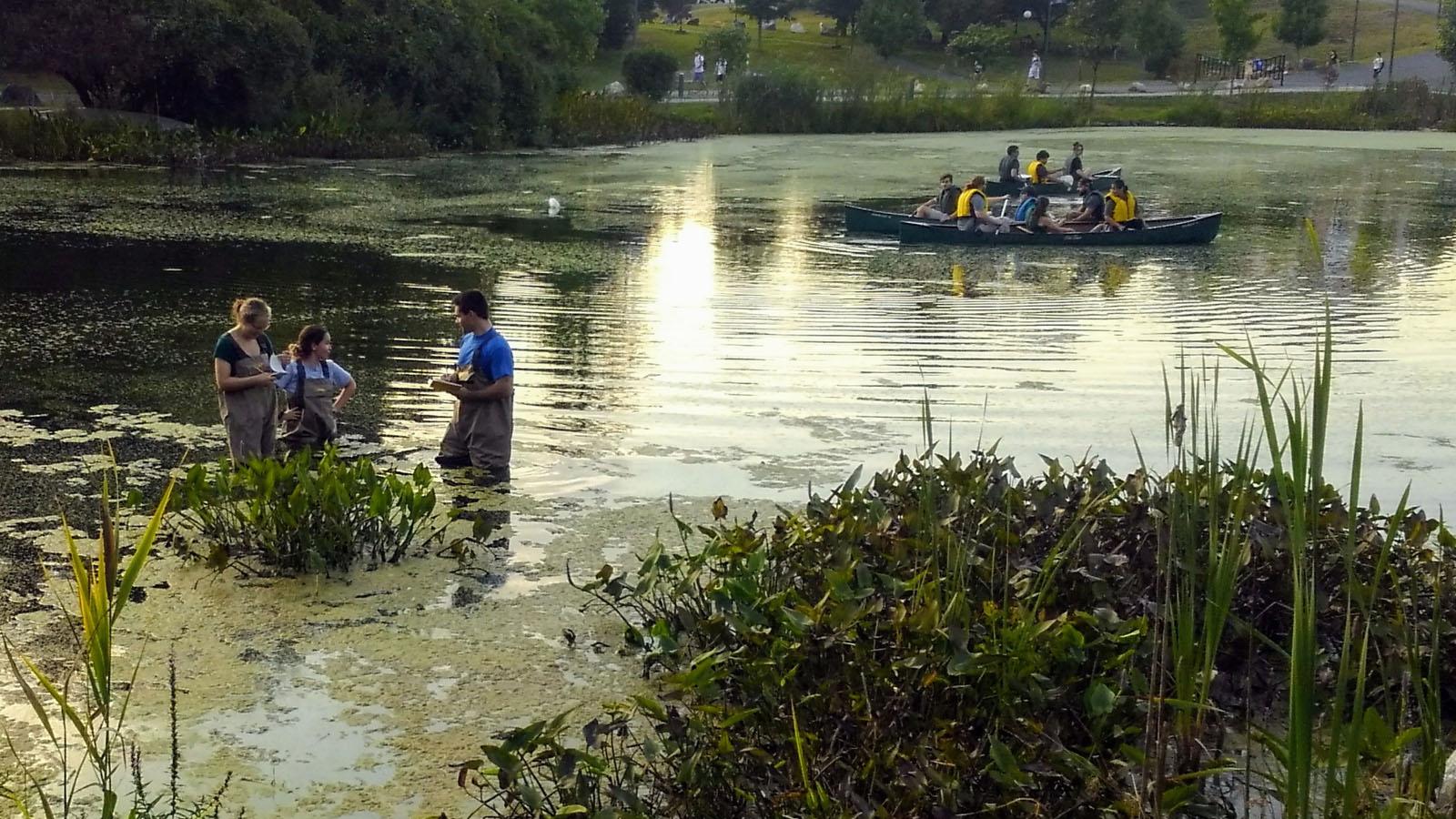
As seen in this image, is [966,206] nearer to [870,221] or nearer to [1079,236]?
[870,221]

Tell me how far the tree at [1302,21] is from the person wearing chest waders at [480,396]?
256 feet

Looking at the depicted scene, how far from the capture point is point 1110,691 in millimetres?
4367

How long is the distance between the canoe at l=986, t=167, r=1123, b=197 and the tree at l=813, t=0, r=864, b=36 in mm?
57777

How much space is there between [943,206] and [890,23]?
2269 inches

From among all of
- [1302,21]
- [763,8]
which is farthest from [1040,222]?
[763,8]

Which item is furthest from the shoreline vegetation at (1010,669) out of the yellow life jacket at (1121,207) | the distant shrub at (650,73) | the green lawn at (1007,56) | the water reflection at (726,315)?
the green lawn at (1007,56)

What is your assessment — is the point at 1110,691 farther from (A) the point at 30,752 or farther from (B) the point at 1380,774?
(A) the point at 30,752

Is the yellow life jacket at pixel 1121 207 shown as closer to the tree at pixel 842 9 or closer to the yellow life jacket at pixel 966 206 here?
the yellow life jacket at pixel 966 206

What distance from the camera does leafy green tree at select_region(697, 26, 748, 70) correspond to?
71188 millimetres

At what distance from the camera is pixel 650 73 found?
59.4 metres

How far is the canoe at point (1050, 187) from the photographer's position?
29969 millimetres

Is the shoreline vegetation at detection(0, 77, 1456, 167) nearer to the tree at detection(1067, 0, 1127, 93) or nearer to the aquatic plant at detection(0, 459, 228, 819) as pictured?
the tree at detection(1067, 0, 1127, 93)

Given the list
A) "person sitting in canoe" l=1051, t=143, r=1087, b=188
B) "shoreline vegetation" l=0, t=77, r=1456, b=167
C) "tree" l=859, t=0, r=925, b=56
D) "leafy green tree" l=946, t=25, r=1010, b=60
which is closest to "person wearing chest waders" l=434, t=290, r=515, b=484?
"person sitting in canoe" l=1051, t=143, r=1087, b=188

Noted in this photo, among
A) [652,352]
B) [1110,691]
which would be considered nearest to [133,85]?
[652,352]
